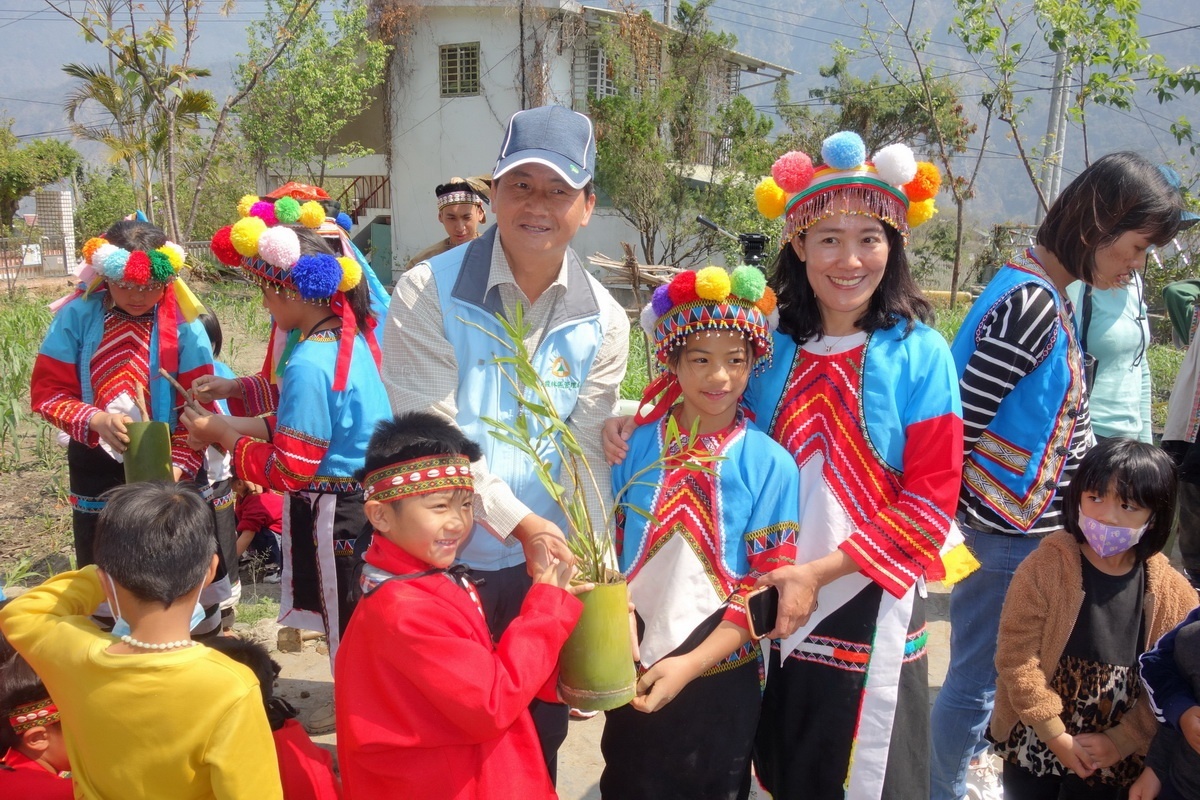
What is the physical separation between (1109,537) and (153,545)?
224cm

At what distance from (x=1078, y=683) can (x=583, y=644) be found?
1.35m

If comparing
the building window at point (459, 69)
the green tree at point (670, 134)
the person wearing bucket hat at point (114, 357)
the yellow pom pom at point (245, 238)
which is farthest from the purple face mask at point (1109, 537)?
the building window at point (459, 69)

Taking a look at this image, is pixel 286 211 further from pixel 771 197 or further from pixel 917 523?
pixel 917 523

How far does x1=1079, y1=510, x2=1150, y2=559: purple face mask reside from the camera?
7.40ft

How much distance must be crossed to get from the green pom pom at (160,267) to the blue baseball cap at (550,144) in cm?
174

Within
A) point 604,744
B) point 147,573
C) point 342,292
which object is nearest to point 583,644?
point 604,744

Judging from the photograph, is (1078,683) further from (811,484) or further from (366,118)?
(366,118)

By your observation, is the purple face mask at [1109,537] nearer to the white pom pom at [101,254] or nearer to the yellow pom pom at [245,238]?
the yellow pom pom at [245,238]

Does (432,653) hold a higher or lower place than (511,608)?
higher

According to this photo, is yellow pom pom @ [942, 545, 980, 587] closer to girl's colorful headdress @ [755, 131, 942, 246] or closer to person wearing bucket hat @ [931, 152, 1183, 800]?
person wearing bucket hat @ [931, 152, 1183, 800]

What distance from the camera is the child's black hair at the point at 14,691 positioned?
230 cm

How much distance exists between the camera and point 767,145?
1977 cm

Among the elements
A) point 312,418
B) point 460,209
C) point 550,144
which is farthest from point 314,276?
point 460,209

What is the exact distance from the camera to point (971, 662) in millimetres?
2568
